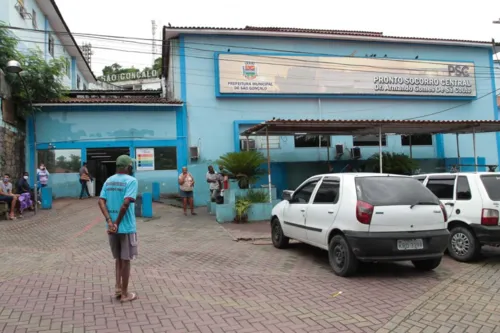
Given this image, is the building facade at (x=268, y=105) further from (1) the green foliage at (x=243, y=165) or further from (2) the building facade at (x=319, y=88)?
→ (1) the green foliage at (x=243, y=165)

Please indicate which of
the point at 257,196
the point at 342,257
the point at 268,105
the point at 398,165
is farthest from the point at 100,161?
the point at 342,257

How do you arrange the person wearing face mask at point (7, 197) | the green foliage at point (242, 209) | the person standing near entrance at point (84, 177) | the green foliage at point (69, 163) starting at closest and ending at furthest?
the green foliage at point (242, 209)
the person wearing face mask at point (7, 197)
the person standing near entrance at point (84, 177)
the green foliage at point (69, 163)

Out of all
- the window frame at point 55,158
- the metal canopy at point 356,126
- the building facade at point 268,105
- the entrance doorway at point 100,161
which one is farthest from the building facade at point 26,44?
the metal canopy at point 356,126

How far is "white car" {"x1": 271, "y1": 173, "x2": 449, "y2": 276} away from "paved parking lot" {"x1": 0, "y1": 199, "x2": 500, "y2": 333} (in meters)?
0.40

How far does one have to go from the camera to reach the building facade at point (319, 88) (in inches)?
671

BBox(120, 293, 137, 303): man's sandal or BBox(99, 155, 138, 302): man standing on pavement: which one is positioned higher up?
BBox(99, 155, 138, 302): man standing on pavement

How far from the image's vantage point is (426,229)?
18.3ft

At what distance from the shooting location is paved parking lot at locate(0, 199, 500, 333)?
3946 millimetres

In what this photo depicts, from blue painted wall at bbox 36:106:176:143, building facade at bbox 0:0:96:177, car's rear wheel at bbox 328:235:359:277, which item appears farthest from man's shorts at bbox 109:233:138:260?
blue painted wall at bbox 36:106:176:143

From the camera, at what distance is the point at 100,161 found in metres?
17.5

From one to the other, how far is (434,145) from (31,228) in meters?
17.8

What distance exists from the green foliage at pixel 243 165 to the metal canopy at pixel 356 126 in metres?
0.94

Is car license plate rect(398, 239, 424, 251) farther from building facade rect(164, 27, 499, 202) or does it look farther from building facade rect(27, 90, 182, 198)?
building facade rect(27, 90, 182, 198)

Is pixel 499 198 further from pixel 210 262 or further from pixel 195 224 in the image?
pixel 195 224
